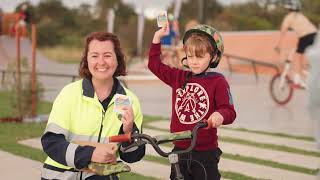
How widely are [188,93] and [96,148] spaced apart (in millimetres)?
933

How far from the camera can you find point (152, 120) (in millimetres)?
9453

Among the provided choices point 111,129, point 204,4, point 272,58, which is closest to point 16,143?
point 111,129

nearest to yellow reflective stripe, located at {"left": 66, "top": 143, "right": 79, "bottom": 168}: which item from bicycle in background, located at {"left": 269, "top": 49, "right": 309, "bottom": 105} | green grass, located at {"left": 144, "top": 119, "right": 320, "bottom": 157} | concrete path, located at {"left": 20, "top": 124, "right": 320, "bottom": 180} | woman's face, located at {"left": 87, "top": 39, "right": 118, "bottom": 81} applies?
woman's face, located at {"left": 87, "top": 39, "right": 118, "bottom": 81}

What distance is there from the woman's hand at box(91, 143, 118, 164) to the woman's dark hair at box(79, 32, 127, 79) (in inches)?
18.3

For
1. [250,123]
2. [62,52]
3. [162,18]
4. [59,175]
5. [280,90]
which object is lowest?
[62,52]

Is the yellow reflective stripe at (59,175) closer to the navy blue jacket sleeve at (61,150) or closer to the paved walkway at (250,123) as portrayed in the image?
the navy blue jacket sleeve at (61,150)

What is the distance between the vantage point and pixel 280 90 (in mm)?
11672

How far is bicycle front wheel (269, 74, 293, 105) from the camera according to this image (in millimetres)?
11578

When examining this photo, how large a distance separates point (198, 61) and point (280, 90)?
842 centimetres

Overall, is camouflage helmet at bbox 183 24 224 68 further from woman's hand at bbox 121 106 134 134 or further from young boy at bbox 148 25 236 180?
woman's hand at bbox 121 106 134 134

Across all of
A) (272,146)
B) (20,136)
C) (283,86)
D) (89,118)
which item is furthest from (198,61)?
(283,86)

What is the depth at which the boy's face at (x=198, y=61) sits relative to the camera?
11.5 ft

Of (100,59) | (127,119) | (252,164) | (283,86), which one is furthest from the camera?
(283,86)

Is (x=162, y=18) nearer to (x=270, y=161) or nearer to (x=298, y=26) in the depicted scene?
(x=270, y=161)
